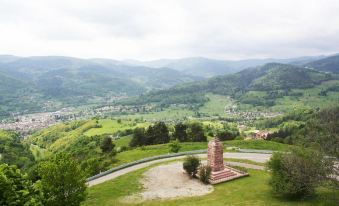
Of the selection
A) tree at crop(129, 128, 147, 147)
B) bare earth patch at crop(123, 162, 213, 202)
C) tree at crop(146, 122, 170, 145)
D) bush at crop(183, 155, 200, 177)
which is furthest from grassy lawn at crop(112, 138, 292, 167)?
bush at crop(183, 155, 200, 177)

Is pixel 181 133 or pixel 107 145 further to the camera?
pixel 181 133

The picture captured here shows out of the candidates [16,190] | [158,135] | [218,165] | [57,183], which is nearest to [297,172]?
[218,165]

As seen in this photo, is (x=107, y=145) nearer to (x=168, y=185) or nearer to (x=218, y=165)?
(x=168, y=185)

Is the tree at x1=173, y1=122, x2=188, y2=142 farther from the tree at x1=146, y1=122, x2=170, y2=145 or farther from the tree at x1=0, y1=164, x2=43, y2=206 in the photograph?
the tree at x1=0, y1=164, x2=43, y2=206

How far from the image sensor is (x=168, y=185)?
1837 inches

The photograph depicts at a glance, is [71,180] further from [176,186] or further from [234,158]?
[234,158]

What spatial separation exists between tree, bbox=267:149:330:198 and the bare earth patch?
9.32 m

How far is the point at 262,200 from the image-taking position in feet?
125

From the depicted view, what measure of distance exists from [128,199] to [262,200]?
15.3 m

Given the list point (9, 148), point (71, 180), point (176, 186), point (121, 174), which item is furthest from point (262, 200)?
point (9, 148)

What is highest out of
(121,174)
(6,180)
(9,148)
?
(6,180)

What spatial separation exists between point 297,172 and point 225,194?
1068 centimetres

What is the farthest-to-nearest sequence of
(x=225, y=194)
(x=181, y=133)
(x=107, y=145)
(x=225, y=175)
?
(x=181, y=133)
(x=107, y=145)
(x=225, y=175)
(x=225, y=194)

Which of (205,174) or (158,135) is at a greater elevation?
(205,174)
